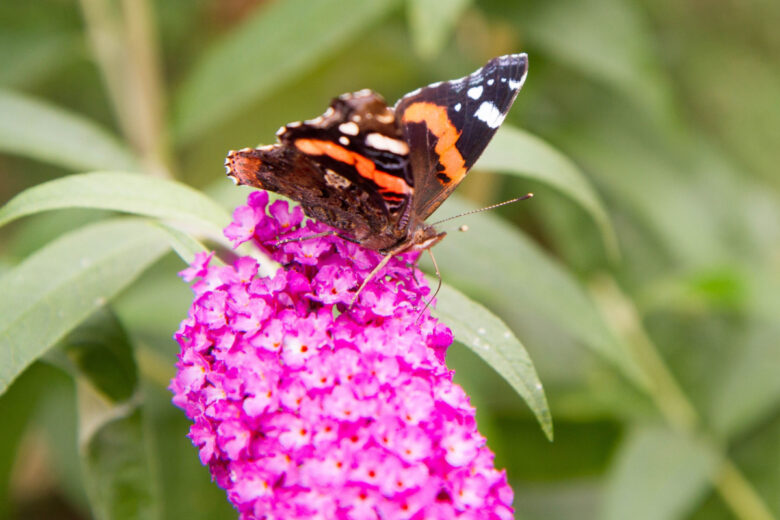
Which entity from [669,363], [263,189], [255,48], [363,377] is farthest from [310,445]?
[669,363]

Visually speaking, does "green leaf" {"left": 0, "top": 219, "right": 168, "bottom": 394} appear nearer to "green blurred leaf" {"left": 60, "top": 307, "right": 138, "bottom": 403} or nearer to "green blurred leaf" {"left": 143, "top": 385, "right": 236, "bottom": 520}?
"green blurred leaf" {"left": 60, "top": 307, "right": 138, "bottom": 403}

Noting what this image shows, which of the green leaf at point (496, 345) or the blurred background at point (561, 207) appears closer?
the green leaf at point (496, 345)

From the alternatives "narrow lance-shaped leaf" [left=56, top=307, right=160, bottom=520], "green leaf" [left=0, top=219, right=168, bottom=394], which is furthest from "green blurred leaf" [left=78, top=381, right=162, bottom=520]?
"green leaf" [left=0, top=219, right=168, bottom=394]

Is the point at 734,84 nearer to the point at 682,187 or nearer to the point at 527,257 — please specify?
the point at 682,187

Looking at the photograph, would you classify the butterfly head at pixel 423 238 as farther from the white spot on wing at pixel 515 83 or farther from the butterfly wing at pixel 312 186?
the white spot on wing at pixel 515 83

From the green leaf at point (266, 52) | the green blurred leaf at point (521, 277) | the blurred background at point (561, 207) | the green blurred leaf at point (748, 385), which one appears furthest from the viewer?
the green blurred leaf at point (748, 385)

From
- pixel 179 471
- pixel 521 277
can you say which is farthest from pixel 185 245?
pixel 179 471

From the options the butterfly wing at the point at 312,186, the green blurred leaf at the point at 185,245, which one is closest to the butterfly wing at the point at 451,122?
the butterfly wing at the point at 312,186
